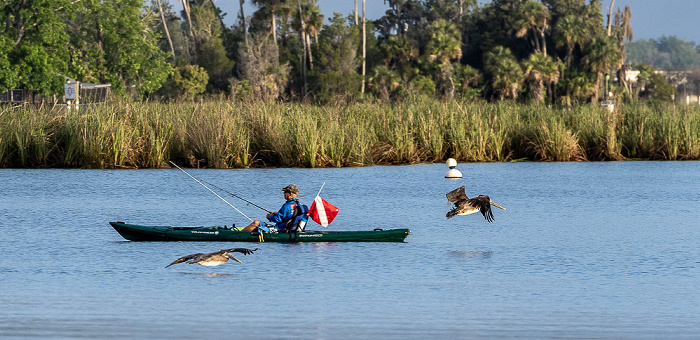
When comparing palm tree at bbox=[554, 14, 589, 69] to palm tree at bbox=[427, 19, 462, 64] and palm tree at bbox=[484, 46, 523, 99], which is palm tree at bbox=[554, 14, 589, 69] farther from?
palm tree at bbox=[427, 19, 462, 64]

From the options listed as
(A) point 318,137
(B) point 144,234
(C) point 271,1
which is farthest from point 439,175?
(C) point 271,1

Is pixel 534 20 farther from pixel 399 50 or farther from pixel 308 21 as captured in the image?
pixel 308 21

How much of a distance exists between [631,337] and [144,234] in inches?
297

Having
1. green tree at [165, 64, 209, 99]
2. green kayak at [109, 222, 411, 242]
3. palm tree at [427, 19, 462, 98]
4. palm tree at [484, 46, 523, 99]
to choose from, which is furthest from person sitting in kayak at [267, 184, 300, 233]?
palm tree at [427, 19, 462, 98]

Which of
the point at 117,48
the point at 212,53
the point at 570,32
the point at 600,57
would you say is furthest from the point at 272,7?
the point at 600,57

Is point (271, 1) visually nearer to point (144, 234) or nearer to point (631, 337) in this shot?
point (144, 234)

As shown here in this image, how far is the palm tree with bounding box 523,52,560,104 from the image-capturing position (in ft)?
245

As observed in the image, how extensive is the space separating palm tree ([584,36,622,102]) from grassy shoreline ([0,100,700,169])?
143ft

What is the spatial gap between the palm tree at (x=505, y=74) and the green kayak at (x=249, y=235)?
60.0 m

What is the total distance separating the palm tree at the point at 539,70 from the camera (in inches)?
2940

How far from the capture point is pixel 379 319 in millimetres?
9125

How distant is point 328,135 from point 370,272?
58.3 feet

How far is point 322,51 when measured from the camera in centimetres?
7538

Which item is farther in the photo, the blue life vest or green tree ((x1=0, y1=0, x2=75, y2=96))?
green tree ((x1=0, y1=0, x2=75, y2=96))
